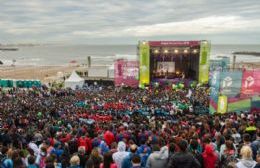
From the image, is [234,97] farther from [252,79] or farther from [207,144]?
[207,144]

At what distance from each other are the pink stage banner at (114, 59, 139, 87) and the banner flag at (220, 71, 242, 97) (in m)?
15.8

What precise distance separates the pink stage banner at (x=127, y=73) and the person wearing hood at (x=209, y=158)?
2539 centimetres

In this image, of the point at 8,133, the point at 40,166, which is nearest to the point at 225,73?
the point at 8,133

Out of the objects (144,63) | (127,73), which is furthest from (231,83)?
(127,73)

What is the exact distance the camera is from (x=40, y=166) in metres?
6.39

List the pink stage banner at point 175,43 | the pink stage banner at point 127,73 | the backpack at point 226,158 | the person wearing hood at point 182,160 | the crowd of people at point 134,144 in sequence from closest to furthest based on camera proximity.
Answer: the person wearing hood at point 182,160
the crowd of people at point 134,144
the backpack at point 226,158
the pink stage banner at point 175,43
the pink stage banner at point 127,73

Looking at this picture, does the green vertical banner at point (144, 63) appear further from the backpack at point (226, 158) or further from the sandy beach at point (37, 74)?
the backpack at point (226, 158)

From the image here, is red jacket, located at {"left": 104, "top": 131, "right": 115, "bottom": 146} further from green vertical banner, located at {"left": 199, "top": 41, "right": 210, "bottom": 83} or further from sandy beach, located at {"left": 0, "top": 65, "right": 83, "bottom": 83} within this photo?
sandy beach, located at {"left": 0, "top": 65, "right": 83, "bottom": 83}

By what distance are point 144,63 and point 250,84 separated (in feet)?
51.1

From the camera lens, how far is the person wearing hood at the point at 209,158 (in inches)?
233

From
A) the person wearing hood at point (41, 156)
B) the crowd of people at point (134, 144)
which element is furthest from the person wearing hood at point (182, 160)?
the person wearing hood at point (41, 156)

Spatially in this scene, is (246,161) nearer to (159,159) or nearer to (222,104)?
(159,159)

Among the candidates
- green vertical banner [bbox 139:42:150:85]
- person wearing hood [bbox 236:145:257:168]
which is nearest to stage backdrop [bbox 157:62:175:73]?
green vertical banner [bbox 139:42:150:85]

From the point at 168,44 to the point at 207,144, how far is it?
2476 cm
